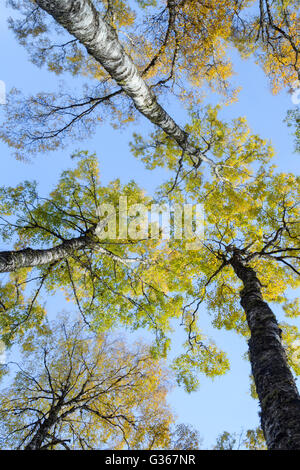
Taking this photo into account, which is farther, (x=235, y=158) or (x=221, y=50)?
(x=235, y=158)

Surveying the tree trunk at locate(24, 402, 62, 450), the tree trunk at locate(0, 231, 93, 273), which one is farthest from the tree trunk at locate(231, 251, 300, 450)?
the tree trunk at locate(24, 402, 62, 450)

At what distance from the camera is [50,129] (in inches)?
243

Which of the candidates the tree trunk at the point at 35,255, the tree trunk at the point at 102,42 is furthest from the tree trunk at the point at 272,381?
the tree trunk at the point at 102,42

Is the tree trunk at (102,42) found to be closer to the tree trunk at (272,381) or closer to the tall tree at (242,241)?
the tall tree at (242,241)

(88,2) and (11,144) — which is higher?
(11,144)

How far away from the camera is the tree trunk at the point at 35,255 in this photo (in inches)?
165

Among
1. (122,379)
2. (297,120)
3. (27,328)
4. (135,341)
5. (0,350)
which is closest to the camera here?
(297,120)

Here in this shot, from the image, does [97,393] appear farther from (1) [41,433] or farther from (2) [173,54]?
(2) [173,54]

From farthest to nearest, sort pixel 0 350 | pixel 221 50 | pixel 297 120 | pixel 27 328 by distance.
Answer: pixel 221 50, pixel 27 328, pixel 0 350, pixel 297 120

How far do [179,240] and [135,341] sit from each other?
4110mm

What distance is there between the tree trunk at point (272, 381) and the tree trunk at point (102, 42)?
13.5ft

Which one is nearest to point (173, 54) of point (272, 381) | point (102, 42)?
point (102, 42)
